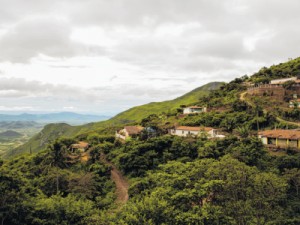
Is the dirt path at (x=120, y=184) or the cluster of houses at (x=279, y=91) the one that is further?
the cluster of houses at (x=279, y=91)

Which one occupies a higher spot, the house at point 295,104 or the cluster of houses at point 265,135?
the house at point 295,104

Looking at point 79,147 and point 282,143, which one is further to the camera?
point 79,147

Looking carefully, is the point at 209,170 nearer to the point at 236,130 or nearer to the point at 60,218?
the point at 60,218

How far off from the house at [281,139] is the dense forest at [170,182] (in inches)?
84.3

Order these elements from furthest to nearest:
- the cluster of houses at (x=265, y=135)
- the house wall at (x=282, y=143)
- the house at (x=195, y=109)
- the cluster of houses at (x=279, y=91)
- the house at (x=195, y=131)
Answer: the house at (x=195, y=109) < the cluster of houses at (x=279, y=91) < the house at (x=195, y=131) < the house wall at (x=282, y=143) < the cluster of houses at (x=265, y=135)

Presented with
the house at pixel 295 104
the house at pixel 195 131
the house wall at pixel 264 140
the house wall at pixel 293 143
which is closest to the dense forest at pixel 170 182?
the house wall at pixel 293 143

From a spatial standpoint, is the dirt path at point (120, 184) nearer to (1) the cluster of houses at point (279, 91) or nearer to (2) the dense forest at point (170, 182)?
(2) the dense forest at point (170, 182)

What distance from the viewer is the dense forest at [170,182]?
2391cm

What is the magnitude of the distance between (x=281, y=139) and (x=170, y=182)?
29.0 meters

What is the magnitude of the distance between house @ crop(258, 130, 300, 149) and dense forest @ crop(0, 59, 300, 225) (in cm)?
214

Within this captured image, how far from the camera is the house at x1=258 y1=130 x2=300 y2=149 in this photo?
4591 cm

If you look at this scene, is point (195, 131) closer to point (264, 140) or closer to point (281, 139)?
point (264, 140)

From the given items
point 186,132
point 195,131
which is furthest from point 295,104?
point 186,132

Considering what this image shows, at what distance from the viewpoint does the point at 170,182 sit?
2777cm
